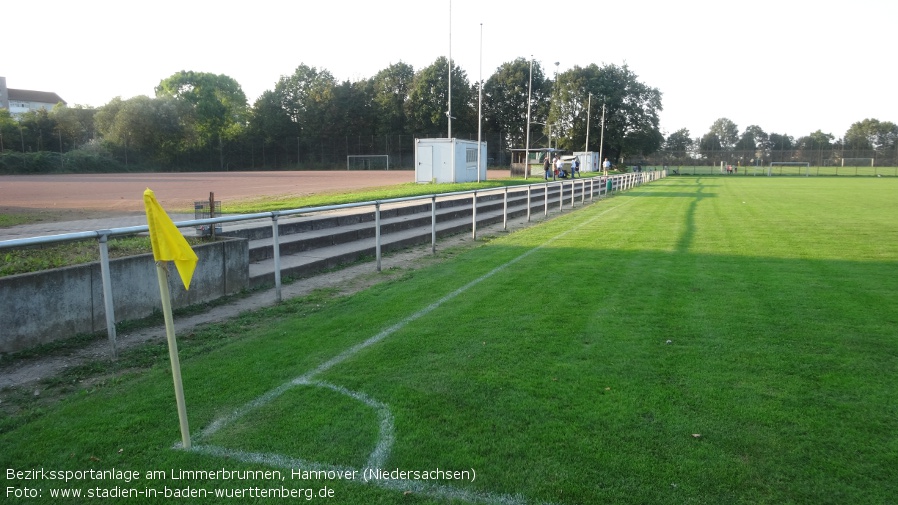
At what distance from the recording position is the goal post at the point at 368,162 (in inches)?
2598

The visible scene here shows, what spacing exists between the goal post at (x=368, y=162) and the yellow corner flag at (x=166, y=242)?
62.1m

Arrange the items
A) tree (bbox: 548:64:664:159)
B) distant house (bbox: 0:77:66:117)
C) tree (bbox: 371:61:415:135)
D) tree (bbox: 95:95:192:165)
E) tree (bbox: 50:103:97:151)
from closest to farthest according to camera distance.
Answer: tree (bbox: 95:95:192:165)
tree (bbox: 50:103:97:151)
tree (bbox: 371:61:415:135)
tree (bbox: 548:64:664:159)
distant house (bbox: 0:77:66:117)

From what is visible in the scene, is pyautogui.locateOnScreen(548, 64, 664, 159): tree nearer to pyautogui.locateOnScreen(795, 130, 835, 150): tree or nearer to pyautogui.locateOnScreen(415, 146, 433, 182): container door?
pyautogui.locateOnScreen(795, 130, 835, 150): tree

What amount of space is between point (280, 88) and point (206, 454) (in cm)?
8056

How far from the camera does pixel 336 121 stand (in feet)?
246

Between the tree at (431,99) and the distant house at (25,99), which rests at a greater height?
the distant house at (25,99)

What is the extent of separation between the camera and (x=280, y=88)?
7794 centimetres

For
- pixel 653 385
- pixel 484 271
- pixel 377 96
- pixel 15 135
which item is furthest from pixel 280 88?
pixel 653 385

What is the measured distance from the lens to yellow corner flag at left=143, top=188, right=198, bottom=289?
3.49 meters

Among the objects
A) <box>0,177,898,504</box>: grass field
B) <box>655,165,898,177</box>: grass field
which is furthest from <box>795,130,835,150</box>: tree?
<box>0,177,898,504</box>: grass field

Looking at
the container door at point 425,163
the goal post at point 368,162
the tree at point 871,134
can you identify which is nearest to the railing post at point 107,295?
the container door at point 425,163

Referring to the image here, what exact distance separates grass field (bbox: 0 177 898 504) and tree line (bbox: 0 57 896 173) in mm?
53340

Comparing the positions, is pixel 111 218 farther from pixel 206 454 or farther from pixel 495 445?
pixel 495 445

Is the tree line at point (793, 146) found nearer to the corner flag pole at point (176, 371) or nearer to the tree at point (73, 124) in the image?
the tree at point (73, 124)
